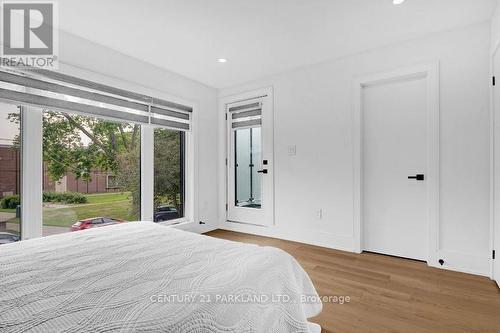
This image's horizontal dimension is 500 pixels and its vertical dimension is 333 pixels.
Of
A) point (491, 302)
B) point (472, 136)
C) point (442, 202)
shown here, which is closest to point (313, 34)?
point (472, 136)

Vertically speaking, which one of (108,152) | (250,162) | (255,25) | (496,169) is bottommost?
→ (496,169)

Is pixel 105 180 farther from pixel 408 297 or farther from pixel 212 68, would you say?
pixel 408 297

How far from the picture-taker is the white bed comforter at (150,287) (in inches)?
28.6

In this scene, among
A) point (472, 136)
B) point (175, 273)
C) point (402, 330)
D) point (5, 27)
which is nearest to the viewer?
point (175, 273)

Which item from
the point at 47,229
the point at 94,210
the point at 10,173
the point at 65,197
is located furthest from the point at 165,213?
the point at 10,173

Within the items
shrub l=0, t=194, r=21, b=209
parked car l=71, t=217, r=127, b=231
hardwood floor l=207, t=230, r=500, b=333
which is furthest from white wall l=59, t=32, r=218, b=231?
hardwood floor l=207, t=230, r=500, b=333

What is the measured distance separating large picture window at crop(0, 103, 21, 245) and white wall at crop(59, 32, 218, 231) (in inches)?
24.9

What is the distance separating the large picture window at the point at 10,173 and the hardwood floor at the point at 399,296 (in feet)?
8.85

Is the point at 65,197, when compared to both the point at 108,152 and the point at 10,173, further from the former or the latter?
the point at 108,152

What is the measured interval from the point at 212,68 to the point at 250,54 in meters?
0.65

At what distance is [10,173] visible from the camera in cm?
222

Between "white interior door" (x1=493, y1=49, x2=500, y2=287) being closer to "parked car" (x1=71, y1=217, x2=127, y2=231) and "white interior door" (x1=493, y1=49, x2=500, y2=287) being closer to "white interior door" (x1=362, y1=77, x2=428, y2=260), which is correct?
"white interior door" (x1=362, y1=77, x2=428, y2=260)

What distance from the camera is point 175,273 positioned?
1.01 meters

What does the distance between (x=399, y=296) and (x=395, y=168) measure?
1.46 meters
